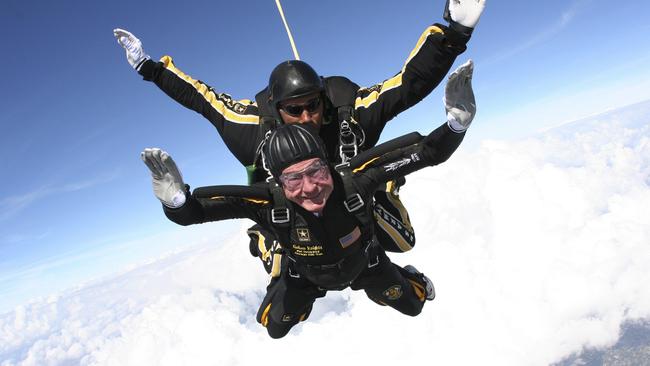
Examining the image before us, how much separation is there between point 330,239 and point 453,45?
1.79m

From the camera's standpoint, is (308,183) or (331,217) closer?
(308,183)

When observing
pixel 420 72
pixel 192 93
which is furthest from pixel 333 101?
pixel 192 93

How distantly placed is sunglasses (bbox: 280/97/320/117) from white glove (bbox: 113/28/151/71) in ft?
5.84

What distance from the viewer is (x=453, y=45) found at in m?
2.89

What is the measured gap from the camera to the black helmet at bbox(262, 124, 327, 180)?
8.93 ft

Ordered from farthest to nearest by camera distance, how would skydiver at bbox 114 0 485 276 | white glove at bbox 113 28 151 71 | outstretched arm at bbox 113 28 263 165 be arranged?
white glove at bbox 113 28 151 71 < outstretched arm at bbox 113 28 263 165 < skydiver at bbox 114 0 485 276

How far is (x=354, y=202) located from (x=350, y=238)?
0.43m

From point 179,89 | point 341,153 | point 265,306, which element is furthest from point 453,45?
point 265,306

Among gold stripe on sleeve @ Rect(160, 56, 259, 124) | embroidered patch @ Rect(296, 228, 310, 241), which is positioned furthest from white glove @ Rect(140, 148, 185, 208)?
gold stripe on sleeve @ Rect(160, 56, 259, 124)

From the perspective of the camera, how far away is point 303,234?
9.91 feet

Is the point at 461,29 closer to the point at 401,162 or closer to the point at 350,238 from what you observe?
the point at 401,162

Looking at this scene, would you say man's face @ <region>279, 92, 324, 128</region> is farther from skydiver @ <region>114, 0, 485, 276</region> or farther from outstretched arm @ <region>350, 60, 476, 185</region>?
outstretched arm @ <region>350, 60, 476, 185</region>

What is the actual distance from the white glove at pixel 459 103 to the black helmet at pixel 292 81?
49.6 inches

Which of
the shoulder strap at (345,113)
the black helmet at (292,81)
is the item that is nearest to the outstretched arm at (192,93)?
the black helmet at (292,81)
